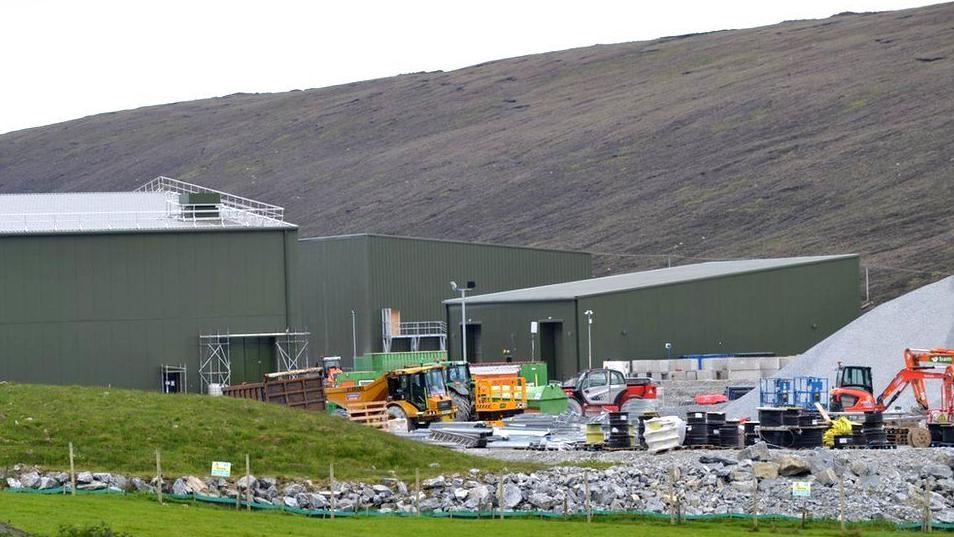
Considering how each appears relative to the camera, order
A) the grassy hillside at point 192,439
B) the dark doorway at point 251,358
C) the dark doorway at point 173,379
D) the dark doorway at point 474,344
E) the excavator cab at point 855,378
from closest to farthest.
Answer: the grassy hillside at point 192,439 → the excavator cab at point 855,378 → the dark doorway at point 173,379 → the dark doorway at point 251,358 → the dark doorway at point 474,344

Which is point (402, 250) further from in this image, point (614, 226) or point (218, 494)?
point (614, 226)

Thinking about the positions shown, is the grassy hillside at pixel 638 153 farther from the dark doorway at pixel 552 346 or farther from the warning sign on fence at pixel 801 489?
the warning sign on fence at pixel 801 489

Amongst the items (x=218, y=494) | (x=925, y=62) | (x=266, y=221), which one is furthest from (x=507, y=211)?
(x=218, y=494)

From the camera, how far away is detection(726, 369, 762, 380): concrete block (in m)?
57.6

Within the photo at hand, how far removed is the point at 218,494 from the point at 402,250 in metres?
44.5

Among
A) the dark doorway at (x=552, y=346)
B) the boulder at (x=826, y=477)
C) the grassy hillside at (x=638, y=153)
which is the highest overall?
A: the grassy hillside at (x=638, y=153)

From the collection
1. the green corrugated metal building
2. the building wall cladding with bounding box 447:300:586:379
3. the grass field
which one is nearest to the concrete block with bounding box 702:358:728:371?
the building wall cladding with bounding box 447:300:586:379

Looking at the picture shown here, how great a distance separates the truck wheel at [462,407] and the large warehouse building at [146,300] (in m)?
11.6

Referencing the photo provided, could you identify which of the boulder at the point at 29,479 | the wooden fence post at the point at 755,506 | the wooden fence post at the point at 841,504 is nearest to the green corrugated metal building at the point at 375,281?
the boulder at the point at 29,479

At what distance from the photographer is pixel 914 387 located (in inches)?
1612

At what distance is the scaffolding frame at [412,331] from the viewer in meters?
68.1

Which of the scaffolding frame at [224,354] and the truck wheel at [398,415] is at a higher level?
the scaffolding frame at [224,354]

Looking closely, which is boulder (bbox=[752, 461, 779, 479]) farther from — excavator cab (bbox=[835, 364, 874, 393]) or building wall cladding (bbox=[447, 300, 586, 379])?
building wall cladding (bbox=[447, 300, 586, 379])

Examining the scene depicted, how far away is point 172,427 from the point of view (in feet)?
97.6
